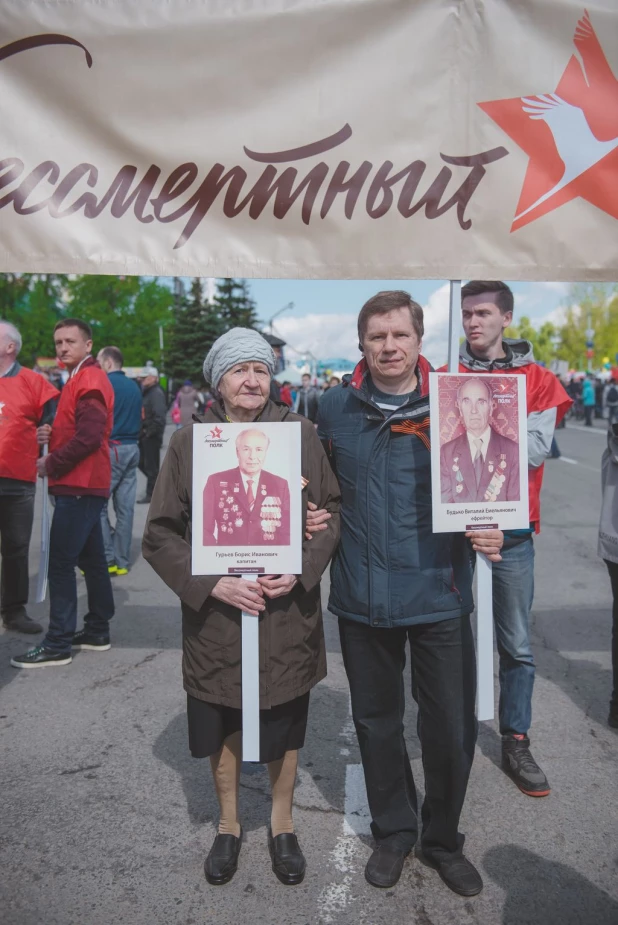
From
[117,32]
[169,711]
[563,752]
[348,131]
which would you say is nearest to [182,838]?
[169,711]

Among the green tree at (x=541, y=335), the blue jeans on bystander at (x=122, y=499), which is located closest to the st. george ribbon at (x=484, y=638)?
the blue jeans on bystander at (x=122, y=499)

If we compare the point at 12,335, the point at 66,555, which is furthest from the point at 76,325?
the point at 66,555

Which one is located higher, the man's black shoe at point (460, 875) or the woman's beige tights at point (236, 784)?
the woman's beige tights at point (236, 784)

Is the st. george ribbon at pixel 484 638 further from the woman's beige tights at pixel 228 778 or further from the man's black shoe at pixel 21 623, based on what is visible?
the man's black shoe at pixel 21 623

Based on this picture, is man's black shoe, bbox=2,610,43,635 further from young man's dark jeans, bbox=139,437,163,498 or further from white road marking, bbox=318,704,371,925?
young man's dark jeans, bbox=139,437,163,498

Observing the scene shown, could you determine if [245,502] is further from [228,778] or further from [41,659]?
[41,659]

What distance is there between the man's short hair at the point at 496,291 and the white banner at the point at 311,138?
1.09 feet

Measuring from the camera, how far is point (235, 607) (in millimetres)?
2748

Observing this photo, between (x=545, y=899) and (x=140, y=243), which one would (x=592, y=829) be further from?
(x=140, y=243)

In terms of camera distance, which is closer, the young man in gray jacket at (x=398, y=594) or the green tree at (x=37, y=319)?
the young man in gray jacket at (x=398, y=594)

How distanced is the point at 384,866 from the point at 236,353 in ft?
6.28

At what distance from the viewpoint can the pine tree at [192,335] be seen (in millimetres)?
65625

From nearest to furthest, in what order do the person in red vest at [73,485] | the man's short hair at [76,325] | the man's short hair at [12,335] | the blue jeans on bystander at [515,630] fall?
the blue jeans on bystander at [515,630], the person in red vest at [73,485], the man's short hair at [76,325], the man's short hair at [12,335]

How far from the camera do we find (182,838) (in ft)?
10.2
